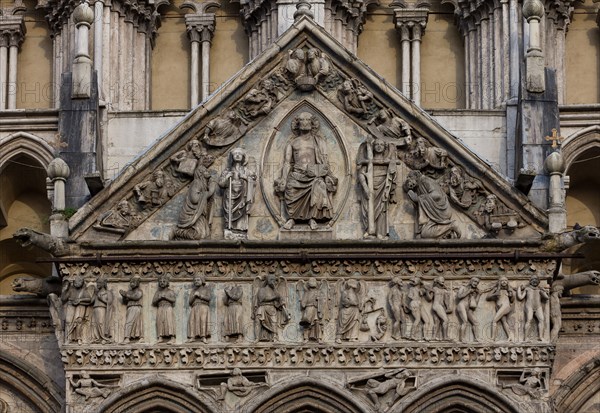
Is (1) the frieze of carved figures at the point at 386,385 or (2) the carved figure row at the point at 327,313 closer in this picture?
(1) the frieze of carved figures at the point at 386,385

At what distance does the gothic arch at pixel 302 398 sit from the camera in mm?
33688

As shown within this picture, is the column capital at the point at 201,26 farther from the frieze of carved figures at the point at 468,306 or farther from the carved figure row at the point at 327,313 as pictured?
the frieze of carved figures at the point at 468,306

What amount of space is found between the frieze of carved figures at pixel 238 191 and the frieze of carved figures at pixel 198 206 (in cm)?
16

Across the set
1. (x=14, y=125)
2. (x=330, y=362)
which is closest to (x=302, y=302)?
(x=330, y=362)

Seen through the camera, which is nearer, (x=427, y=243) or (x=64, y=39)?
(x=427, y=243)

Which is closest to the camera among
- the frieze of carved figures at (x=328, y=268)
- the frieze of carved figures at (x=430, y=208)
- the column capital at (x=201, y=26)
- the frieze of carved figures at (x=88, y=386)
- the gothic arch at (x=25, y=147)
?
the frieze of carved figures at (x=88, y=386)

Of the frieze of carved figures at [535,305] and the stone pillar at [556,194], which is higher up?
the stone pillar at [556,194]

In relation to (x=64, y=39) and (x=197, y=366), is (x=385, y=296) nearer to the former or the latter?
(x=197, y=366)

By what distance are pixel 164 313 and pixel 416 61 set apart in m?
5.90

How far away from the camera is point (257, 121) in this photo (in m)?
34.8

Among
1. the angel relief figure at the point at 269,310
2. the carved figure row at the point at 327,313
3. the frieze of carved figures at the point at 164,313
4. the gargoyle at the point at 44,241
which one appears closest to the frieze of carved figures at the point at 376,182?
the carved figure row at the point at 327,313

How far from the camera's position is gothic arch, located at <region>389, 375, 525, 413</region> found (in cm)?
3359

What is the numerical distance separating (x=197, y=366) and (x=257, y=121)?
3.02 meters

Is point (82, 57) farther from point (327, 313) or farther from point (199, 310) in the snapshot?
point (327, 313)
